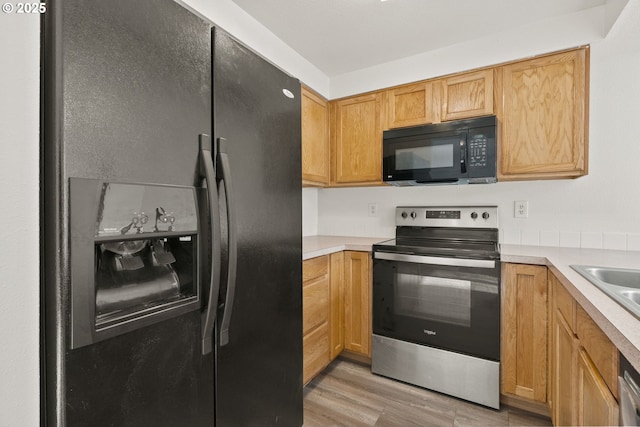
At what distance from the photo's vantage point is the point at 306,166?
7.68 ft

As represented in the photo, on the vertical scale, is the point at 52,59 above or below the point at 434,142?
below

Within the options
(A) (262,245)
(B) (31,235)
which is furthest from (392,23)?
(B) (31,235)

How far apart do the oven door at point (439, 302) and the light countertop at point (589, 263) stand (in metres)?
0.19

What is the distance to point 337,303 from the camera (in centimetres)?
228

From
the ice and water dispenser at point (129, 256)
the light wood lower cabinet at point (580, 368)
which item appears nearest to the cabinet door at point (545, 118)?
the light wood lower cabinet at point (580, 368)

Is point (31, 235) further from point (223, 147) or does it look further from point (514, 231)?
point (514, 231)

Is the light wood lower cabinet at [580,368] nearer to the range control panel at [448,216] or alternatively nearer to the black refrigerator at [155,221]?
the range control panel at [448,216]

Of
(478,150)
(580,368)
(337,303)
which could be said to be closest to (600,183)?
(478,150)

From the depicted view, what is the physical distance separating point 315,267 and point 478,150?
133 cm

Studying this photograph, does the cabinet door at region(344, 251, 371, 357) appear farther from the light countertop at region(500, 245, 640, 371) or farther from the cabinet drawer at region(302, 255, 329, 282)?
the light countertop at region(500, 245, 640, 371)

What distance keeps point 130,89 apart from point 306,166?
63.1 inches

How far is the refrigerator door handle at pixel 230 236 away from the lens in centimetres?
100

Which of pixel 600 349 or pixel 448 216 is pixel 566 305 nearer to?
pixel 600 349

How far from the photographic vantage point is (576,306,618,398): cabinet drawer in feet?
2.58
